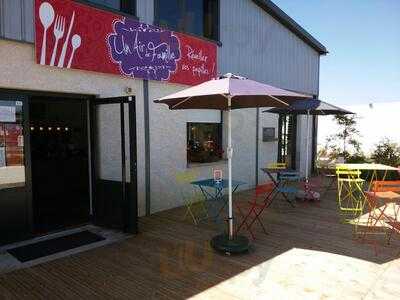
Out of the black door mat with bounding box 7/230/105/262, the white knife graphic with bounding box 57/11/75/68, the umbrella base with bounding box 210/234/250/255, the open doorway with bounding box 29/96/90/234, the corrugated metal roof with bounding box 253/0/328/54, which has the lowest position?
the black door mat with bounding box 7/230/105/262

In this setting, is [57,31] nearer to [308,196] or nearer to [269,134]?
[308,196]

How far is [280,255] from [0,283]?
3431 millimetres

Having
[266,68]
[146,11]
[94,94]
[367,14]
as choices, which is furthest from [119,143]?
[367,14]

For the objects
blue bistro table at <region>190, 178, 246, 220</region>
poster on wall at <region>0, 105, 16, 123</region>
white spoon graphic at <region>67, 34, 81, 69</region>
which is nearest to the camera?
poster on wall at <region>0, 105, 16, 123</region>

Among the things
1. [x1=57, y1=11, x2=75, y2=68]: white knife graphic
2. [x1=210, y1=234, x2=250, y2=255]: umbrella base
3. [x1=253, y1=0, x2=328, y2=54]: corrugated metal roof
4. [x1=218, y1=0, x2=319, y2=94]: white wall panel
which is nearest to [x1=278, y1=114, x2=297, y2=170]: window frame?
[x1=218, y1=0, x2=319, y2=94]: white wall panel

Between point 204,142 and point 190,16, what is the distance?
2899mm

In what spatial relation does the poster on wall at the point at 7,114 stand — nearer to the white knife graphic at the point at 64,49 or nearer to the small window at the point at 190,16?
the white knife graphic at the point at 64,49

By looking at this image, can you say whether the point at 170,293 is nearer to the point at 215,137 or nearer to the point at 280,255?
the point at 280,255

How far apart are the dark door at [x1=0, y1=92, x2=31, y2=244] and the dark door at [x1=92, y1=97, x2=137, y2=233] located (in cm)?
120

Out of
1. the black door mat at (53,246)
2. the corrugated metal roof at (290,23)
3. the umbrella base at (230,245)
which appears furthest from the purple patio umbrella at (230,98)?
the corrugated metal roof at (290,23)

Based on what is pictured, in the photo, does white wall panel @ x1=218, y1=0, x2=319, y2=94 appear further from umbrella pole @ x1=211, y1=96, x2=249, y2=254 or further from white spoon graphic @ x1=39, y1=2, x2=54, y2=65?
white spoon graphic @ x1=39, y1=2, x2=54, y2=65

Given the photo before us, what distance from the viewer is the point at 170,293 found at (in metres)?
3.79

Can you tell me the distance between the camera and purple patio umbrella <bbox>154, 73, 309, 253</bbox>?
435cm

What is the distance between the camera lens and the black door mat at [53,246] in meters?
4.82
